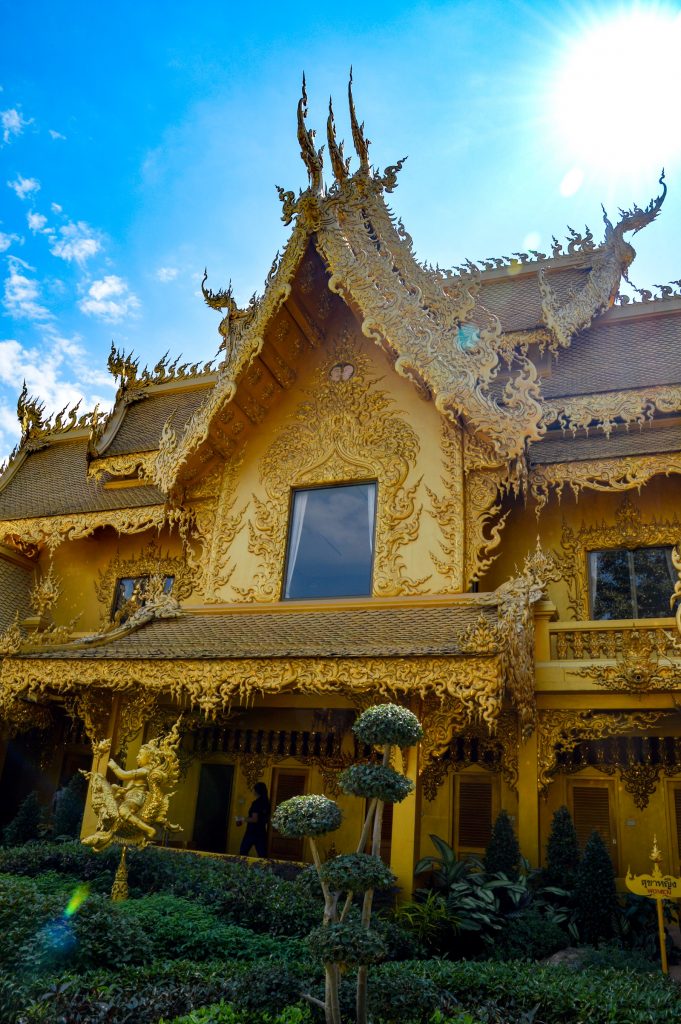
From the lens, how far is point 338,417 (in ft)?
31.8

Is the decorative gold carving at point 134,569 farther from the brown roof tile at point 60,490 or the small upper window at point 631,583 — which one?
the small upper window at point 631,583

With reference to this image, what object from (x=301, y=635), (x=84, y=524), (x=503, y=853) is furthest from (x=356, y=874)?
(x=84, y=524)

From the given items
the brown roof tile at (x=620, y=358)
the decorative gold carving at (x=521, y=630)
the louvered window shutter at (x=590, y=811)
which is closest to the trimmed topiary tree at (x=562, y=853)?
the decorative gold carving at (x=521, y=630)

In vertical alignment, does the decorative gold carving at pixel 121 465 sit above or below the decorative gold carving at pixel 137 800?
above

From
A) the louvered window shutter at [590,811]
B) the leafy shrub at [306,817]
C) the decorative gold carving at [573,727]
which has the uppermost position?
the decorative gold carving at [573,727]

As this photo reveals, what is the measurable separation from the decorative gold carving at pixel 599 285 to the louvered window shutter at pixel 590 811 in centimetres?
568

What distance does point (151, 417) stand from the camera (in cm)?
1327

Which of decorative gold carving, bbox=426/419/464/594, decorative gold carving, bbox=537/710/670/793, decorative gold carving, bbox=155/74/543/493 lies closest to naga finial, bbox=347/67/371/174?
decorative gold carving, bbox=155/74/543/493

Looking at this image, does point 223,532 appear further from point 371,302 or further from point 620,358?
point 620,358

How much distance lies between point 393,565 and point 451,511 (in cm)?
85

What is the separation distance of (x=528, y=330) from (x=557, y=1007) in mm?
8749

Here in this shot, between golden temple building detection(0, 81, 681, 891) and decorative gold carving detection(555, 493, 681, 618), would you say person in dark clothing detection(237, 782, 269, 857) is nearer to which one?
golden temple building detection(0, 81, 681, 891)

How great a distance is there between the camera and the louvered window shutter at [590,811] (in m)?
8.26

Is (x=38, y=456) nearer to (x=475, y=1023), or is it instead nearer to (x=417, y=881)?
(x=417, y=881)
